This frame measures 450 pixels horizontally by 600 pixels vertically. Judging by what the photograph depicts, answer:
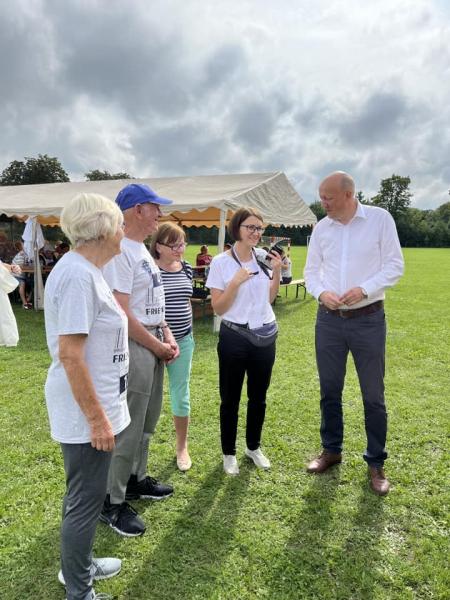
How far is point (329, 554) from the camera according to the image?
228 centimetres

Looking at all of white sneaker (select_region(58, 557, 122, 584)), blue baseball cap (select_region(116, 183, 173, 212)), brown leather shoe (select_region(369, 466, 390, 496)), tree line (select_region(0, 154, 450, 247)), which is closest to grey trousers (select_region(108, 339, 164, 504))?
white sneaker (select_region(58, 557, 122, 584))

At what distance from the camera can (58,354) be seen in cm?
151

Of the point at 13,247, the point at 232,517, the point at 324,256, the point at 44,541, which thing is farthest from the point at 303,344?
the point at 13,247

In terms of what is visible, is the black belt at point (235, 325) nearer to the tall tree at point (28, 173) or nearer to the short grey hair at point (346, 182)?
the short grey hair at point (346, 182)

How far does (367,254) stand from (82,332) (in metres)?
2.07

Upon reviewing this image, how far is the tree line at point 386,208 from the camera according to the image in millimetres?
45500

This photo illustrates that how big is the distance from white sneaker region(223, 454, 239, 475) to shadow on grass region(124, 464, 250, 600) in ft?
0.41

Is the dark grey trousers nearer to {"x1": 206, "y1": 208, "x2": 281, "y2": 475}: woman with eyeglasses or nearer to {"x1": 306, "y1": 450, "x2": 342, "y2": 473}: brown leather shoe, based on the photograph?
{"x1": 306, "y1": 450, "x2": 342, "y2": 473}: brown leather shoe

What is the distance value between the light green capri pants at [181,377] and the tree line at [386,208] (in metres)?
19.0

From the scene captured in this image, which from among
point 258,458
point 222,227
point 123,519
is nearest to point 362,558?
point 258,458

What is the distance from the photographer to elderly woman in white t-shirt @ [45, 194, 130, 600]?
1477mm

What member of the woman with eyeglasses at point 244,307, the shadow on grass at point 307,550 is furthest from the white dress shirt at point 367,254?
the shadow on grass at point 307,550

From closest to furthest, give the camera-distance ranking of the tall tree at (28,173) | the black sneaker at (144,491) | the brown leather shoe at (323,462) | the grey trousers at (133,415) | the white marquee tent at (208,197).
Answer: the grey trousers at (133,415), the black sneaker at (144,491), the brown leather shoe at (323,462), the white marquee tent at (208,197), the tall tree at (28,173)

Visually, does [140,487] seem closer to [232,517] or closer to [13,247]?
[232,517]
